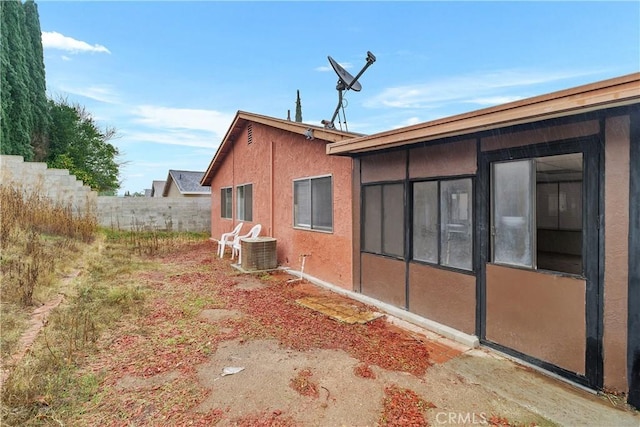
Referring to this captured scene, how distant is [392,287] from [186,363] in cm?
285

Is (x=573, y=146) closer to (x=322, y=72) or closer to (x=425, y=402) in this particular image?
(x=425, y=402)

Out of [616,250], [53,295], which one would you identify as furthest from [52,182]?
[616,250]

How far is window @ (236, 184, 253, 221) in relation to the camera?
970 cm

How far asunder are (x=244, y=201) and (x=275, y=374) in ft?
25.4

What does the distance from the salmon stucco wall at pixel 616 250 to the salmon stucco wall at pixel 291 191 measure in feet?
11.3

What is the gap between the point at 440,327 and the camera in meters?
3.90

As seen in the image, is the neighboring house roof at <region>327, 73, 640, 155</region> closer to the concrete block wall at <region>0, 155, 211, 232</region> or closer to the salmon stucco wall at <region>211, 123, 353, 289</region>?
the salmon stucco wall at <region>211, 123, 353, 289</region>

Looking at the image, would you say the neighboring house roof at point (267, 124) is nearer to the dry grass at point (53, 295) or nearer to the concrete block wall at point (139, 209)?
the concrete block wall at point (139, 209)

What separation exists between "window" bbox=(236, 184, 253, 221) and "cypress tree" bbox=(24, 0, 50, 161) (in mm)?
12832

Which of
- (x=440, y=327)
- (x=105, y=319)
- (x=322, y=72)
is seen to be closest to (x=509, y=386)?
(x=440, y=327)

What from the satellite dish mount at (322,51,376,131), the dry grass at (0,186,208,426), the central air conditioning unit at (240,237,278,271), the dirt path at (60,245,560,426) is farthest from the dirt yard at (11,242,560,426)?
the satellite dish mount at (322,51,376,131)

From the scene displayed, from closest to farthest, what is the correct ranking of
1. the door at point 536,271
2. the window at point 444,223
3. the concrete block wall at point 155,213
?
the door at point 536,271, the window at point 444,223, the concrete block wall at point 155,213

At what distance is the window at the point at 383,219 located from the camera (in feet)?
15.2

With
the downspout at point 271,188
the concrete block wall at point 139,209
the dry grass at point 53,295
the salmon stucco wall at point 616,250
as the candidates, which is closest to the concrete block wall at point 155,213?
the concrete block wall at point 139,209
